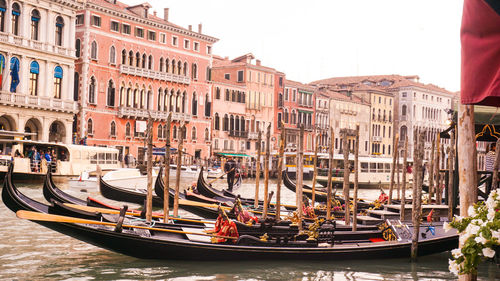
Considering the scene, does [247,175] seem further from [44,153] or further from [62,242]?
[62,242]

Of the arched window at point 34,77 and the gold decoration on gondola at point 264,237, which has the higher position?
the arched window at point 34,77

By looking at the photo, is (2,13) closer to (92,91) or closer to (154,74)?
(92,91)

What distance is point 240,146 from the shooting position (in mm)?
33125

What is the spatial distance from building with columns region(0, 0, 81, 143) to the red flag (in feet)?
62.5

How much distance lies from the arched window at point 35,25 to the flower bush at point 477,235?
68.1ft

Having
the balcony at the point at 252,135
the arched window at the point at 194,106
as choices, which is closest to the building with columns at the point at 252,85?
the balcony at the point at 252,135

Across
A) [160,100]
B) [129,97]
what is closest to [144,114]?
[129,97]

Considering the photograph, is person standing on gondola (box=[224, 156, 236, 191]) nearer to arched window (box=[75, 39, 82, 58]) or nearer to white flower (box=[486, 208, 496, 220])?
arched window (box=[75, 39, 82, 58])

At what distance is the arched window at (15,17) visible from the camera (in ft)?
67.5

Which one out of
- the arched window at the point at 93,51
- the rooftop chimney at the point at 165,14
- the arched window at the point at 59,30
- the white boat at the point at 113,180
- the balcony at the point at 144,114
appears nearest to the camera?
the white boat at the point at 113,180

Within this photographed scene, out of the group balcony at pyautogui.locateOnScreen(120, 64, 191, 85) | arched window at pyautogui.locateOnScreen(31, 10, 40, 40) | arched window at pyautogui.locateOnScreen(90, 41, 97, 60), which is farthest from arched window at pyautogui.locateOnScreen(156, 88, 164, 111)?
arched window at pyautogui.locateOnScreen(31, 10, 40, 40)

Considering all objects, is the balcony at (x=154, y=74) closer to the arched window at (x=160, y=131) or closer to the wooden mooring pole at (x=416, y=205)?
the arched window at (x=160, y=131)

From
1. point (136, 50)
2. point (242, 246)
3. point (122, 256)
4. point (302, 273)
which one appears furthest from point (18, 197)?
point (136, 50)

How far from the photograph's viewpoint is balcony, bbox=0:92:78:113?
2023 centimetres
